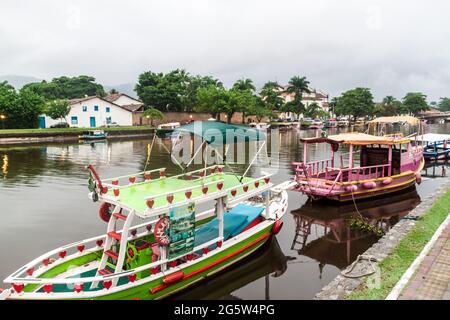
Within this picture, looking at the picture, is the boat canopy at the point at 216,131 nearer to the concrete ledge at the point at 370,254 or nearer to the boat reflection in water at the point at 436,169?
the concrete ledge at the point at 370,254

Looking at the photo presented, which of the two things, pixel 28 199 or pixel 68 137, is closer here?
pixel 28 199

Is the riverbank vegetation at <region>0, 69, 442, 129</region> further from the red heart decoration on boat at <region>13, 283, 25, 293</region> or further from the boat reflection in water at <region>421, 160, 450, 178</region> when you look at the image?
the red heart decoration on boat at <region>13, 283, 25, 293</region>

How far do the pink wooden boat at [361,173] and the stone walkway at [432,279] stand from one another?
7.68 m

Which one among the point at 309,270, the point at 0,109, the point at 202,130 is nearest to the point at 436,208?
the point at 309,270

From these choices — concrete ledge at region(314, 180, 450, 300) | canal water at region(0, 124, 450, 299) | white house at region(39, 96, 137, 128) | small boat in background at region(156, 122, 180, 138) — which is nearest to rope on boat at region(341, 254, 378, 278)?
concrete ledge at region(314, 180, 450, 300)

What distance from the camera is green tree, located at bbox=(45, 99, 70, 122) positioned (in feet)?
178

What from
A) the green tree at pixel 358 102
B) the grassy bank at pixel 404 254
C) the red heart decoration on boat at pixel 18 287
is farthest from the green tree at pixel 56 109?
the green tree at pixel 358 102

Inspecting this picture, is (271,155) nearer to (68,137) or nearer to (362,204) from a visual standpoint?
(362,204)

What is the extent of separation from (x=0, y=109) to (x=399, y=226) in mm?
54976

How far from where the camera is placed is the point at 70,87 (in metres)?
93.6

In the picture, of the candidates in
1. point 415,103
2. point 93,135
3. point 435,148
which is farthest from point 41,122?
point 415,103

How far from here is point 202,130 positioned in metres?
10.9

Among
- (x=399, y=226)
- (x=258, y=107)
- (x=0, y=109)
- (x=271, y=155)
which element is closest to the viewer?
(x=399, y=226)
